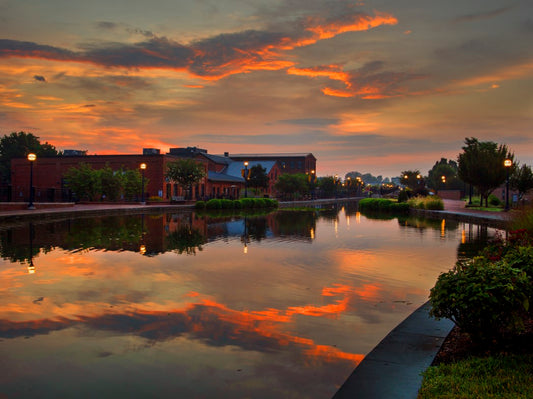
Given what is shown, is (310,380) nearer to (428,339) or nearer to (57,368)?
(428,339)

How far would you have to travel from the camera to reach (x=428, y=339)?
237 inches

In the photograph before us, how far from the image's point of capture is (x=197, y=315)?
7.79 meters

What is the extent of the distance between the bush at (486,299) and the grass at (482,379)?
357 mm

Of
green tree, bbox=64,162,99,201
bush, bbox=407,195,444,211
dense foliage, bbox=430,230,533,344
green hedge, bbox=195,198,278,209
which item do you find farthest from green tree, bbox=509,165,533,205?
dense foliage, bbox=430,230,533,344

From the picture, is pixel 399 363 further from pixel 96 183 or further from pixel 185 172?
pixel 185 172

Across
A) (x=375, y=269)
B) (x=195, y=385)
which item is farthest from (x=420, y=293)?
(x=195, y=385)

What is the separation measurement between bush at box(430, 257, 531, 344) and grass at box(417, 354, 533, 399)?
357 mm

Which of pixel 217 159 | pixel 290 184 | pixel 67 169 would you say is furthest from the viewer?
pixel 217 159

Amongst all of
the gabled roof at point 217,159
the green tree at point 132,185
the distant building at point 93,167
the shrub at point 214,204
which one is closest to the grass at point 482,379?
the shrub at point 214,204

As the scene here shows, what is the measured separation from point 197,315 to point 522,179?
152 ft

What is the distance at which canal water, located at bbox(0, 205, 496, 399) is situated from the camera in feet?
17.4

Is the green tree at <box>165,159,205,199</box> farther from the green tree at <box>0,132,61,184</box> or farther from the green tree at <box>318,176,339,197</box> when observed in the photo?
the green tree at <box>0,132,61,184</box>

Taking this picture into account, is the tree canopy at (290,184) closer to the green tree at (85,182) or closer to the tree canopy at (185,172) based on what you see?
the tree canopy at (185,172)

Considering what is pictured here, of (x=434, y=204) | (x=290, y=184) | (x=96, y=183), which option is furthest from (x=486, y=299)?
(x=290, y=184)
